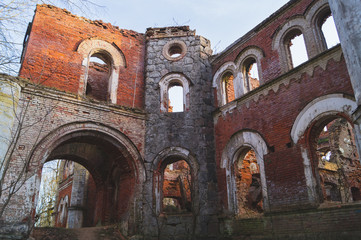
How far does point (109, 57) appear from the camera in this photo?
1191cm

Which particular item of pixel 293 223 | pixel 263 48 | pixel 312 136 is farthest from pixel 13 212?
pixel 263 48

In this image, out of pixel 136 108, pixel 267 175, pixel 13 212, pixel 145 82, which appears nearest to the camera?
pixel 13 212

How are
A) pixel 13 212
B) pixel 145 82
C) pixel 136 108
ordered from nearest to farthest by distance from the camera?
1. pixel 13 212
2. pixel 136 108
3. pixel 145 82

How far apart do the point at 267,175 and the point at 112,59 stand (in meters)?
7.06

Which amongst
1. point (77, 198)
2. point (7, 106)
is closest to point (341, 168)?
point (77, 198)

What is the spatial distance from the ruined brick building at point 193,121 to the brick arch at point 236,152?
44mm

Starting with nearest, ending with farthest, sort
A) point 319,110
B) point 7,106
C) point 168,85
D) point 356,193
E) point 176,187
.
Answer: point 319,110, point 7,106, point 168,85, point 356,193, point 176,187

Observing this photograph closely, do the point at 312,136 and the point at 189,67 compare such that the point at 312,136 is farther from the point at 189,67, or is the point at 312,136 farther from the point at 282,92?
the point at 189,67

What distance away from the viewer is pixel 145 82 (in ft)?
39.5

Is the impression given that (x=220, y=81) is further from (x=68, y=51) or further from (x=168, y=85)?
(x=68, y=51)

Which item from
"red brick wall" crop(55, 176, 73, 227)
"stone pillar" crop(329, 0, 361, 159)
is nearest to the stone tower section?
"stone pillar" crop(329, 0, 361, 159)

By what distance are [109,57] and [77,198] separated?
7.48 metres

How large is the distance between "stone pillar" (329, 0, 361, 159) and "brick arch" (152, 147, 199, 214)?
597 centimetres

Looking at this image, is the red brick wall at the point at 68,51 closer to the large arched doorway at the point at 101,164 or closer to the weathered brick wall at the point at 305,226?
the large arched doorway at the point at 101,164
